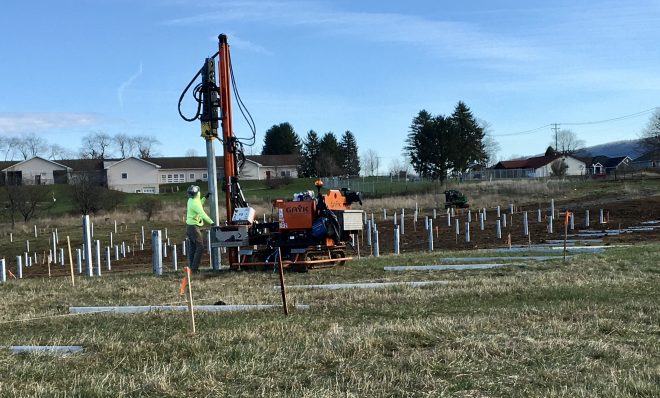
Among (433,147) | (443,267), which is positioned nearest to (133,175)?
(433,147)

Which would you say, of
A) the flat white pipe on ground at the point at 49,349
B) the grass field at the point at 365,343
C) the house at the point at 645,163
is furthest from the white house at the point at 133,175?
the flat white pipe on ground at the point at 49,349

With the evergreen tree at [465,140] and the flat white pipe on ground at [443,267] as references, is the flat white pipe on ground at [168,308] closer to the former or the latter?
the flat white pipe on ground at [443,267]

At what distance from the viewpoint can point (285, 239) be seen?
1545 cm

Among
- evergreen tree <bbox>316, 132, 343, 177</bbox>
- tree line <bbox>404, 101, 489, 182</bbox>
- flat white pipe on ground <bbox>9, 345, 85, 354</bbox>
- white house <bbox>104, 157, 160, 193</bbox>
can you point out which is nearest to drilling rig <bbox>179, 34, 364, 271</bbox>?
flat white pipe on ground <bbox>9, 345, 85, 354</bbox>

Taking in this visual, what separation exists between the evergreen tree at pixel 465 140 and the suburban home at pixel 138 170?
1002 inches

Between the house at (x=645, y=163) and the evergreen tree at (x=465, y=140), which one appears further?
the house at (x=645, y=163)

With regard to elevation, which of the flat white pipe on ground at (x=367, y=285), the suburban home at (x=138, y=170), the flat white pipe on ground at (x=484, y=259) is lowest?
the flat white pipe on ground at (x=484, y=259)

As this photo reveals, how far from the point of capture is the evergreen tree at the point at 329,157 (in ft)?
289

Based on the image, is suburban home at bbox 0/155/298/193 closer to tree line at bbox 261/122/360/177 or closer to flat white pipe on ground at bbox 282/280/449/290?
tree line at bbox 261/122/360/177

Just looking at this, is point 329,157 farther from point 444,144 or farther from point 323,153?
point 444,144

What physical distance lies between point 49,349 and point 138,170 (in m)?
88.7

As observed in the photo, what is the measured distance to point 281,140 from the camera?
110125mm

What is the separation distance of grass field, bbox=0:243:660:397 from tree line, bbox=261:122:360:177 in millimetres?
76302

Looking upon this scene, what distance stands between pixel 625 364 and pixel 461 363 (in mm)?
1380
